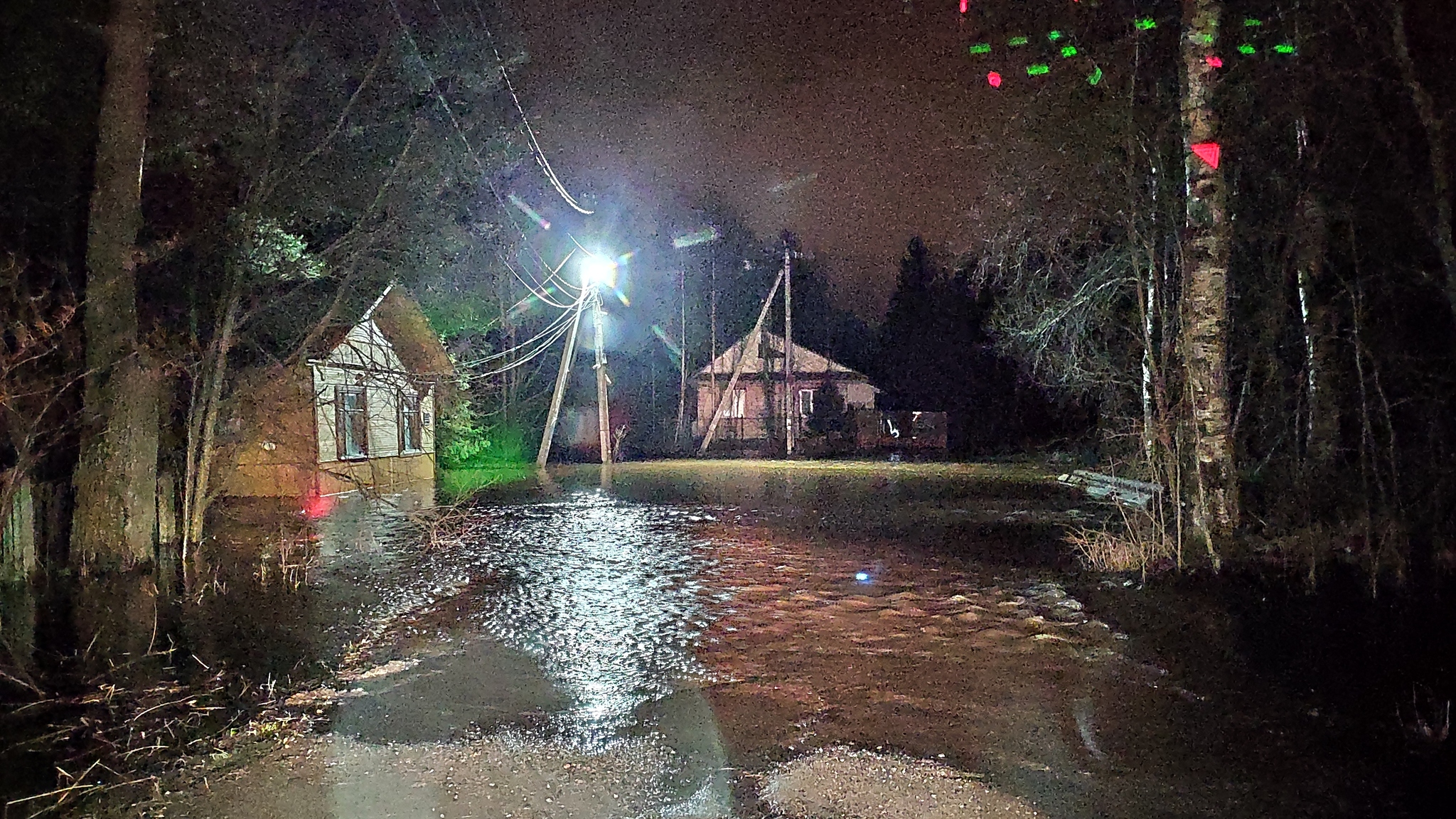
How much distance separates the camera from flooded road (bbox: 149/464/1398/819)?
178 inches

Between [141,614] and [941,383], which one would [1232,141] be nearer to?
[141,614]

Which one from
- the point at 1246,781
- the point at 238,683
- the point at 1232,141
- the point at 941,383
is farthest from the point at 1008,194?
the point at 941,383

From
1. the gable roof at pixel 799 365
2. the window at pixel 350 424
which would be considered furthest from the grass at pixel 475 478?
the gable roof at pixel 799 365

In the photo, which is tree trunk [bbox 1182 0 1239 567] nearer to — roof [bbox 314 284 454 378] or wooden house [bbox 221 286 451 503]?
wooden house [bbox 221 286 451 503]

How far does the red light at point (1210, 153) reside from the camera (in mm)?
9648

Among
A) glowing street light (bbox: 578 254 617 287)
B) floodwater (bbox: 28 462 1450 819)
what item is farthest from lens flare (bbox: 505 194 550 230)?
floodwater (bbox: 28 462 1450 819)

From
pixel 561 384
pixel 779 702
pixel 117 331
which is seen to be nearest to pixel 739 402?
pixel 561 384

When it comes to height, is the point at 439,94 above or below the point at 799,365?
above

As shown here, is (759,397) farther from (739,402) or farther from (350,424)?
(350,424)

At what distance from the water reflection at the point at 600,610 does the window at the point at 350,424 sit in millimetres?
6743

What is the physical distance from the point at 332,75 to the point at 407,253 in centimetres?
261

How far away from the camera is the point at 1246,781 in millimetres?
4684

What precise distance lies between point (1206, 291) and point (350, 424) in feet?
59.5

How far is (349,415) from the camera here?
21922 millimetres
